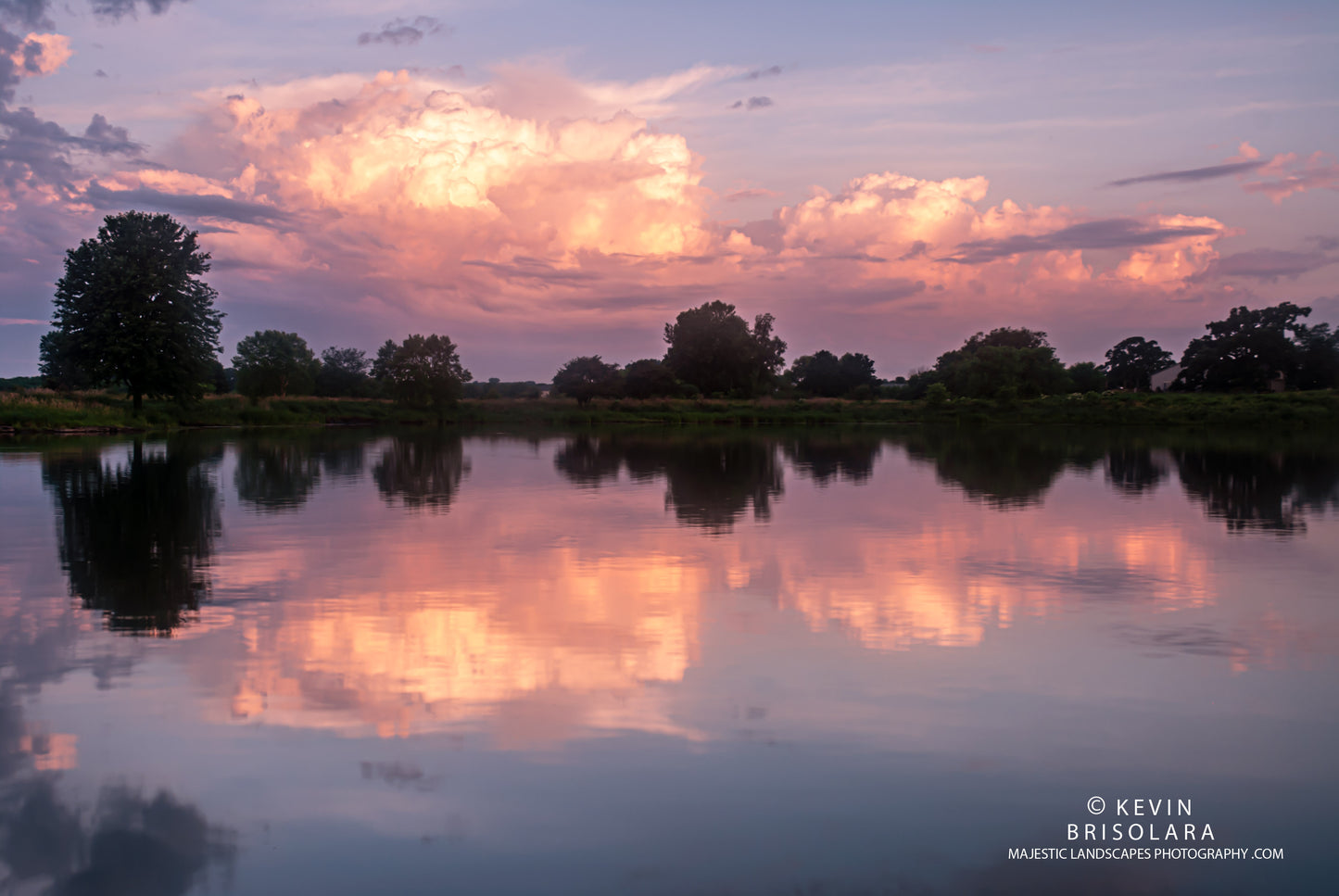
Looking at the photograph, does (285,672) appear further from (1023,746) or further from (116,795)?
(1023,746)

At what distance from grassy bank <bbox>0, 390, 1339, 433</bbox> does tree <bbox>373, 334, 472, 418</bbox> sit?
1.25 meters

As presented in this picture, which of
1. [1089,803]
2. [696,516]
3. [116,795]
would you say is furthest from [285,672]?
[696,516]

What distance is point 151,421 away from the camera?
186 ft

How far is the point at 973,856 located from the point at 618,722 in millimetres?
2404

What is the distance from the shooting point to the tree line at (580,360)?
2191 inches

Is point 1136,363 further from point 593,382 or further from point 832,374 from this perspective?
point 593,382

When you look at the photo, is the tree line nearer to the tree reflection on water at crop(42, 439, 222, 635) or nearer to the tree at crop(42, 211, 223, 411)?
the tree at crop(42, 211, 223, 411)

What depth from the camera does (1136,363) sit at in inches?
4651

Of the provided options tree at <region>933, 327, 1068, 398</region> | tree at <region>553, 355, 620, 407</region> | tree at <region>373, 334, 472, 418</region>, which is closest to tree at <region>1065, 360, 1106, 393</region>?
tree at <region>933, 327, 1068, 398</region>

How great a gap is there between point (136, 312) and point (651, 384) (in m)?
44.5

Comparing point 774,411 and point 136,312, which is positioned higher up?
point 136,312

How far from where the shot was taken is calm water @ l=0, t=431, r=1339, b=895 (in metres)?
4.48

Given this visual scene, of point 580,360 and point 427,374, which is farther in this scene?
point 580,360

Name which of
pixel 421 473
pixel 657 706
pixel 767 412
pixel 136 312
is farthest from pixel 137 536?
pixel 767 412
